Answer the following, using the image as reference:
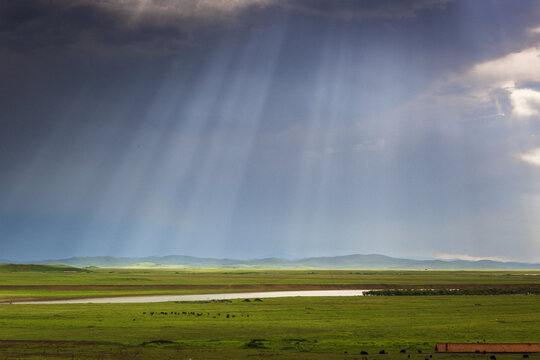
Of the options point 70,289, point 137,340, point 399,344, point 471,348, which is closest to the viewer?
point 471,348

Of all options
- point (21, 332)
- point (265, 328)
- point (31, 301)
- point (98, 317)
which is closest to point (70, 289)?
point (31, 301)

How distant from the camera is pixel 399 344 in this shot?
4100 centimetres

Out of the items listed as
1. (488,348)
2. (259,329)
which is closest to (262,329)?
(259,329)

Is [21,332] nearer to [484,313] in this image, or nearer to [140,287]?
[484,313]

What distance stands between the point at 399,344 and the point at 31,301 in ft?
231

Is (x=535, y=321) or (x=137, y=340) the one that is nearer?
(x=137, y=340)

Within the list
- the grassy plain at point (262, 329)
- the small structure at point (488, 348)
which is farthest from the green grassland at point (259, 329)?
the small structure at point (488, 348)

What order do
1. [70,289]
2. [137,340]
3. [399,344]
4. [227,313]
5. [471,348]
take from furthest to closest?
[70,289] < [227,313] < [137,340] < [399,344] < [471,348]

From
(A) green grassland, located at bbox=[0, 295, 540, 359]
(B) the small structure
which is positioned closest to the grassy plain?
(A) green grassland, located at bbox=[0, 295, 540, 359]

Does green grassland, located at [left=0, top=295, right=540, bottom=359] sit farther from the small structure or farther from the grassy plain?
the small structure

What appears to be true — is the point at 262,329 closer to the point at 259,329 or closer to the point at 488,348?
the point at 259,329

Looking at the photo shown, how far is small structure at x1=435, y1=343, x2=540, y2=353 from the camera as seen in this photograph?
36.6 m

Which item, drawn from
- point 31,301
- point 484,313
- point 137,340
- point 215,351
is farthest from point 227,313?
point 31,301

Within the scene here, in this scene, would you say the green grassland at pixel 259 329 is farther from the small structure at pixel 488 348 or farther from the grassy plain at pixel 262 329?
the small structure at pixel 488 348
